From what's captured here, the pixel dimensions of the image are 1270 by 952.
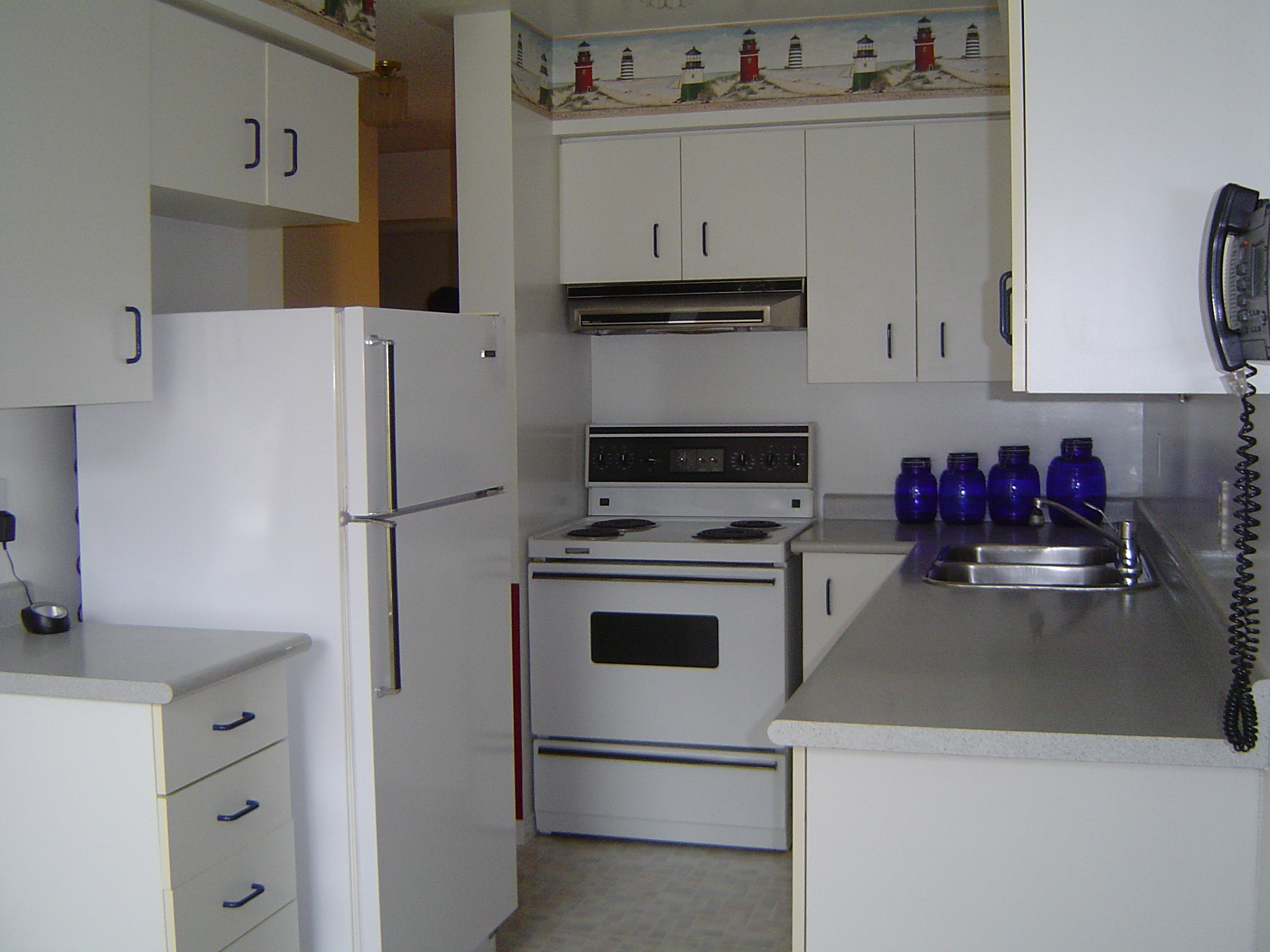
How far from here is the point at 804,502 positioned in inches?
162

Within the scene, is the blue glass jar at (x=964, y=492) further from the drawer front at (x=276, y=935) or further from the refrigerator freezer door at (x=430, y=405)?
the drawer front at (x=276, y=935)

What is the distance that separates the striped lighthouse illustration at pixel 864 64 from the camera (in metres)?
3.72

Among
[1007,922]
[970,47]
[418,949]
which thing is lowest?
[418,949]

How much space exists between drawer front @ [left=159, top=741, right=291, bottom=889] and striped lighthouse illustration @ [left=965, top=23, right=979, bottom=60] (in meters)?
2.90

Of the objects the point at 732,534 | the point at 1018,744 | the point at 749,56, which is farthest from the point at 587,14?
the point at 1018,744

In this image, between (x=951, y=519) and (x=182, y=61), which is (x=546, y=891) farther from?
(x=182, y=61)

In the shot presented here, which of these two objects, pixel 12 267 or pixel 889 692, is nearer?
pixel 889 692

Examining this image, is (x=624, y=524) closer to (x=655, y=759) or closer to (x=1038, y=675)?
(x=655, y=759)

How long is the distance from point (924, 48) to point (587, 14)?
1075 mm

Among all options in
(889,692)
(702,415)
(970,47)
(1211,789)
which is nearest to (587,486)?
(702,415)

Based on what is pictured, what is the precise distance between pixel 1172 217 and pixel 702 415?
9.92 ft

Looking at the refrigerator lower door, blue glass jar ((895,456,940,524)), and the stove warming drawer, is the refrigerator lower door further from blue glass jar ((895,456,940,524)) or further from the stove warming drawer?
blue glass jar ((895,456,940,524))

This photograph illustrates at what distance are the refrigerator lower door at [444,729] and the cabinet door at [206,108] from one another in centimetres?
82

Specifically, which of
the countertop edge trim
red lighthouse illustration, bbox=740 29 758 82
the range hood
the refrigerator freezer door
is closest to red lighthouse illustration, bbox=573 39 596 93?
red lighthouse illustration, bbox=740 29 758 82
